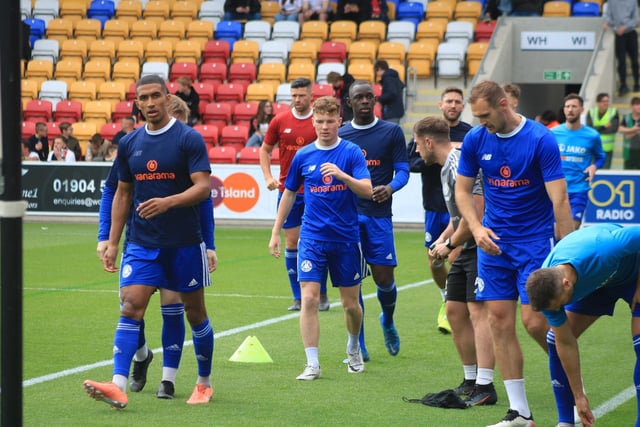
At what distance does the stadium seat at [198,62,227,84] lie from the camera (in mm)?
27234

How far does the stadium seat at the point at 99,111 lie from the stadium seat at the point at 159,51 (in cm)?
212

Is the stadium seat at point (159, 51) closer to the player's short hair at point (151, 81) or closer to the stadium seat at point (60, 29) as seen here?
the stadium seat at point (60, 29)

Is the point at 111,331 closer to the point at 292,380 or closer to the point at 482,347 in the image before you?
the point at 292,380

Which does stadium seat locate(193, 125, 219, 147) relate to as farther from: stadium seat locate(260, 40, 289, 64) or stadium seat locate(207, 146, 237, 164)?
stadium seat locate(260, 40, 289, 64)

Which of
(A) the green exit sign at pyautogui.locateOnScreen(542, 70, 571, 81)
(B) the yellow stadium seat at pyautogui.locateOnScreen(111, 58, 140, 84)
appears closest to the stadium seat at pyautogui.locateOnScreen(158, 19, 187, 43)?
(B) the yellow stadium seat at pyautogui.locateOnScreen(111, 58, 140, 84)

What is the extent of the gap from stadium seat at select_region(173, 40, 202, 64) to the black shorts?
20666 millimetres

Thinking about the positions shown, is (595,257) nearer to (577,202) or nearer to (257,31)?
(577,202)

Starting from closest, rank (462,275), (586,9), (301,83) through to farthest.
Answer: (462,275), (301,83), (586,9)

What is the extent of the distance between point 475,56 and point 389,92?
403 cm

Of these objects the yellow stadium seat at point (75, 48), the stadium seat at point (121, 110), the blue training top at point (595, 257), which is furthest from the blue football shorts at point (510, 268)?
the yellow stadium seat at point (75, 48)

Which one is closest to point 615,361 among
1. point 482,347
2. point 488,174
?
point 482,347

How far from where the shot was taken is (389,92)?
22.6m

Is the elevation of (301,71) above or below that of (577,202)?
above

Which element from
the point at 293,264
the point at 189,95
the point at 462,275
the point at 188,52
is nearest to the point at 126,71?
the point at 188,52
